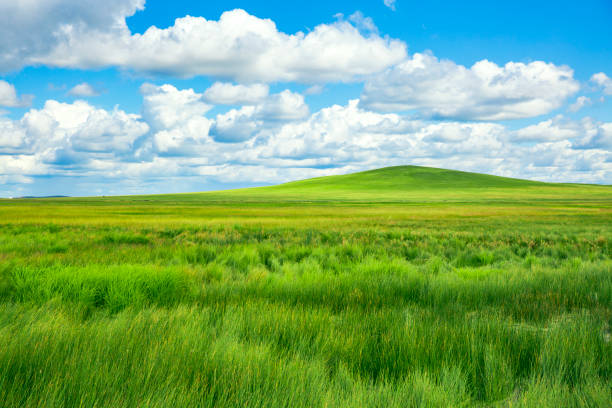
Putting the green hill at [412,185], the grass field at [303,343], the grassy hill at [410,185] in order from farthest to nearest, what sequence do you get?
the green hill at [412,185], the grassy hill at [410,185], the grass field at [303,343]

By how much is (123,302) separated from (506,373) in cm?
486

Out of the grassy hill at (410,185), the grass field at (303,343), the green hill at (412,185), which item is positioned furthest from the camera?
the green hill at (412,185)

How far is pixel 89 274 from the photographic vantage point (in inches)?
245

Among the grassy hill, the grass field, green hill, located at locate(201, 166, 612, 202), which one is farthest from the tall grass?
the grassy hill

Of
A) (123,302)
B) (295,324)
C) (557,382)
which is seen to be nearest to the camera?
(557,382)

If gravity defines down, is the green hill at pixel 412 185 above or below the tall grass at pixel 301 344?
above

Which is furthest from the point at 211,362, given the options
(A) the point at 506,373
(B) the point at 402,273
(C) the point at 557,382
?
(B) the point at 402,273

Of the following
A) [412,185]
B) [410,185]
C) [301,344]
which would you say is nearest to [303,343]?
[301,344]

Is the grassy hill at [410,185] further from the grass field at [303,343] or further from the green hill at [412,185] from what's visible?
the grass field at [303,343]

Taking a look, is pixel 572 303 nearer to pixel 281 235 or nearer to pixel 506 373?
pixel 506 373

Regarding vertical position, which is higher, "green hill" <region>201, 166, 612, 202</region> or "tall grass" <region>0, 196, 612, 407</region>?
"green hill" <region>201, 166, 612, 202</region>

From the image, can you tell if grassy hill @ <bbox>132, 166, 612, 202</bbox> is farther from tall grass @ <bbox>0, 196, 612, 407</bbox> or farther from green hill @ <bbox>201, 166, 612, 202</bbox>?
tall grass @ <bbox>0, 196, 612, 407</bbox>

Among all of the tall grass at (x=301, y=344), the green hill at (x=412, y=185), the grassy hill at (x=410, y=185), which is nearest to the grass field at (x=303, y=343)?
the tall grass at (x=301, y=344)

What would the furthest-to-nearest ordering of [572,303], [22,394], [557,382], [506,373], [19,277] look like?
[19,277] < [572,303] < [506,373] < [557,382] < [22,394]
